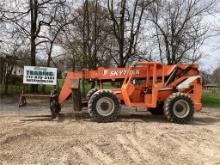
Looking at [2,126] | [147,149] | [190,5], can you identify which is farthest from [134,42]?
[147,149]

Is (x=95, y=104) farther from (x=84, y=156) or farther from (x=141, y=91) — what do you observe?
(x=84, y=156)

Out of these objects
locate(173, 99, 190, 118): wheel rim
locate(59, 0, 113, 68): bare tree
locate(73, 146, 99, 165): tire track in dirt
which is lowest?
locate(73, 146, 99, 165): tire track in dirt

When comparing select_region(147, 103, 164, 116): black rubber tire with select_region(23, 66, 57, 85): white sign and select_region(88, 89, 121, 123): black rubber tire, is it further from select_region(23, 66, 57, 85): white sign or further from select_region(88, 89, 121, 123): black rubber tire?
select_region(23, 66, 57, 85): white sign

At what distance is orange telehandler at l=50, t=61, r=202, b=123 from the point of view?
53.0 ft

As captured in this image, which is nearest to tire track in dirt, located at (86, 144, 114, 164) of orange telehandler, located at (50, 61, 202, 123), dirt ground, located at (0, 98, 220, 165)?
dirt ground, located at (0, 98, 220, 165)

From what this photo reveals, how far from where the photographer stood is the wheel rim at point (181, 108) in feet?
53.7

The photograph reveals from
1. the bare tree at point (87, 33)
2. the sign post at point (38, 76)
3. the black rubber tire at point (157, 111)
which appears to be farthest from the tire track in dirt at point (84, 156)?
the bare tree at point (87, 33)

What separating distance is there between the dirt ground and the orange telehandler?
527mm

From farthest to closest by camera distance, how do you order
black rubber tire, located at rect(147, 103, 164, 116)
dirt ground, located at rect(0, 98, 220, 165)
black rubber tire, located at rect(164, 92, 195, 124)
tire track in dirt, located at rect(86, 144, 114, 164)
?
black rubber tire, located at rect(147, 103, 164, 116) < black rubber tire, located at rect(164, 92, 195, 124) < dirt ground, located at rect(0, 98, 220, 165) < tire track in dirt, located at rect(86, 144, 114, 164)

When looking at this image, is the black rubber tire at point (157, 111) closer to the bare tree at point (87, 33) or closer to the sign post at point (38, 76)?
the sign post at point (38, 76)

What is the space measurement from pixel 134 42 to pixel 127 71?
1828 cm

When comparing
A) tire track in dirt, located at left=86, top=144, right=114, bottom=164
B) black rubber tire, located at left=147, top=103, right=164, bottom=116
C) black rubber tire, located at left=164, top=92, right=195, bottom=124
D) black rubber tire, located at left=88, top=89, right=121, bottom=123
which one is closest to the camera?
tire track in dirt, located at left=86, top=144, right=114, bottom=164

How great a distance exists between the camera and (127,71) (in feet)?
55.2

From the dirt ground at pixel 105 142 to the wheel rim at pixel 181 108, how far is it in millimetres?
454
